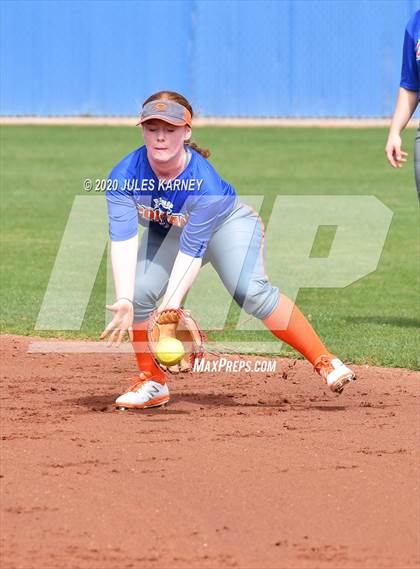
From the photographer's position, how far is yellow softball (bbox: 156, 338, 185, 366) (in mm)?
7227

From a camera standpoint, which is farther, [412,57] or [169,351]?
[412,57]

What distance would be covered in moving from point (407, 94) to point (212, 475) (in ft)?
10.8

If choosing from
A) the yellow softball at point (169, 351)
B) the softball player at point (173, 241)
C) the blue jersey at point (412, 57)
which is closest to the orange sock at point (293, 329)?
the softball player at point (173, 241)

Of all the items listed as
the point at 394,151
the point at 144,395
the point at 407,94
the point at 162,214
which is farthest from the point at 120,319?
the point at 407,94

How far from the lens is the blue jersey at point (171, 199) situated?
7.13 meters

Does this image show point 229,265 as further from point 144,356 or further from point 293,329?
point 144,356

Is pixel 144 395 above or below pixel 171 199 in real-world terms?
below

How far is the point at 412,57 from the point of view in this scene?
808 centimetres

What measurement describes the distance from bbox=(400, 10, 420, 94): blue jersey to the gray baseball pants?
4.87 ft

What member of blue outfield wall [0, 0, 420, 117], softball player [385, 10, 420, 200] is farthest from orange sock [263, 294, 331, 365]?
blue outfield wall [0, 0, 420, 117]

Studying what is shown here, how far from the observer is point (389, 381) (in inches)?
336

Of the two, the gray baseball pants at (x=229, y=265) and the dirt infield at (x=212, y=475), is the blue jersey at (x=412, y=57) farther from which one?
the dirt infield at (x=212, y=475)

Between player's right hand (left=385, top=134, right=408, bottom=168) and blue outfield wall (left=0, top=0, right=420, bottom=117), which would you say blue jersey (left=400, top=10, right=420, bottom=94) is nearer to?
player's right hand (left=385, top=134, right=408, bottom=168)

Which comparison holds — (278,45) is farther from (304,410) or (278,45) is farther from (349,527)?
(349,527)
